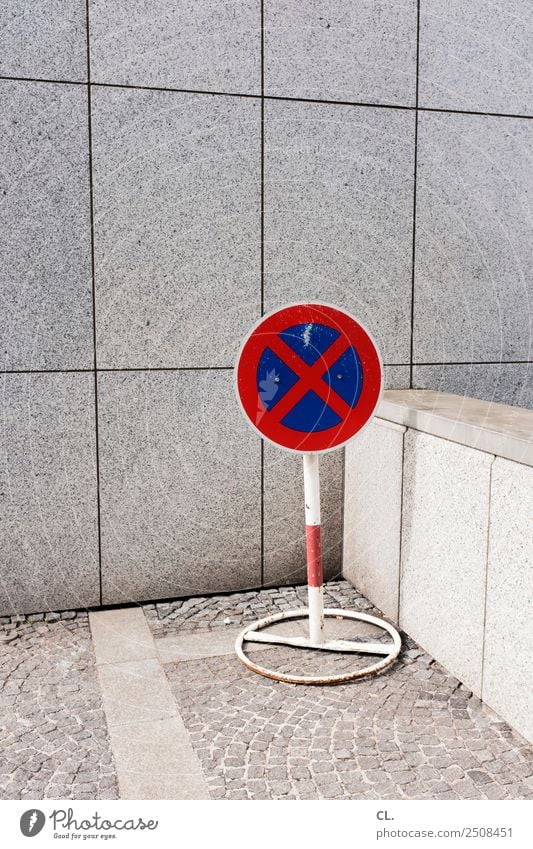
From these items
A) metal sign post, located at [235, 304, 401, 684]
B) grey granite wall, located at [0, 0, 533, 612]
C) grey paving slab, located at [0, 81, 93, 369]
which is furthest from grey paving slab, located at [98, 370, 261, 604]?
metal sign post, located at [235, 304, 401, 684]

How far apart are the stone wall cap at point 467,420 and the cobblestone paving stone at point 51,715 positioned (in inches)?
78.4

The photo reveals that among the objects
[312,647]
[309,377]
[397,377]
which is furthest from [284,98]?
[312,647]

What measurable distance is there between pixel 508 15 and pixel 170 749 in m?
4.85

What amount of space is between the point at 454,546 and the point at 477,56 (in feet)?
10.8

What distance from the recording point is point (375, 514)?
460cm

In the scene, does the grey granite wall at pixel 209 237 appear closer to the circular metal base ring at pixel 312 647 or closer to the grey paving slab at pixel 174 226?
the grey paving slab at pixel 174 226

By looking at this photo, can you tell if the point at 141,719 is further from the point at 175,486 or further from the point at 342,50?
the point at 342,50

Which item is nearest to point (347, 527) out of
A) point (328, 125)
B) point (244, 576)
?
point (244, 576)

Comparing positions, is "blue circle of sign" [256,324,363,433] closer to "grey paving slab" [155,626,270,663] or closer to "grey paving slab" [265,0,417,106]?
"grey paving slab" [155,626,270,663]

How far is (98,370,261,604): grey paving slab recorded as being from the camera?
4.69 meters

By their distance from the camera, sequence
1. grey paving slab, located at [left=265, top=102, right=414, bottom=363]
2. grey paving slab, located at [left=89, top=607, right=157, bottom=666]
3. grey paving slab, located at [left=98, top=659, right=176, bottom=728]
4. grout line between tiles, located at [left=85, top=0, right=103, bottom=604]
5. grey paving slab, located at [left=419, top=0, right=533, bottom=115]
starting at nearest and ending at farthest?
grey paving slab, located at [left=98, top=659, right=176, bottom=728] < grey paving slab, located at [left=89, top=607, right=157, bottom=666] < grout line between tiles, located at [left=85, top=0, right=103, bottom=604] < grey paving slab, located at [left=265, top=102, right=414, bottom=363] < grey paving slab, located at [left=419, top=0, right=533, bottom=115]

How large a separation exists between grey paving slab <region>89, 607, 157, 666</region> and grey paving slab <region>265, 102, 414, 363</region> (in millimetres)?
2029

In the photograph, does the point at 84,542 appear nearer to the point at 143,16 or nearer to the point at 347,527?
the point at 347,527

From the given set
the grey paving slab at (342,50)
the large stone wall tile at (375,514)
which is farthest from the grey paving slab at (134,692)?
the grey paving slab at (342,50)
